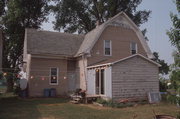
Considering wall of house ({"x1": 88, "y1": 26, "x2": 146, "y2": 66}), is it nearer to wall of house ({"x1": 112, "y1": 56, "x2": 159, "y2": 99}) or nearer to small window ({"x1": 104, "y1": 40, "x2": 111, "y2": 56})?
small window ({"x1": 104, "y1": 40, "x2": 111, "y2": 56})

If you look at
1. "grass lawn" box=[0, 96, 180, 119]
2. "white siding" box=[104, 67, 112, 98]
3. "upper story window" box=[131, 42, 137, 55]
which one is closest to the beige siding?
"white siding" box=[104, 67, 112, 98]

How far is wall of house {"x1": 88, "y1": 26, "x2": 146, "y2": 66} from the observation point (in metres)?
18.2

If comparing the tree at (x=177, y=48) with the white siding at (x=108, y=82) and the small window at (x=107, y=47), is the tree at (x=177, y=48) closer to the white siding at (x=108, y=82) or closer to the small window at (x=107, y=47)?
the white siding at (x=108, y=82)

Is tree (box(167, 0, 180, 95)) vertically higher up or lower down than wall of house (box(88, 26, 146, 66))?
lower down

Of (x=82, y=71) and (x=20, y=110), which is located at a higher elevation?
(x=82, y=71)

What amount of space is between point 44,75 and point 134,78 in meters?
7.99

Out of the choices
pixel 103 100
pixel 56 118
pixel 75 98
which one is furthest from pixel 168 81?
pixel 75 98

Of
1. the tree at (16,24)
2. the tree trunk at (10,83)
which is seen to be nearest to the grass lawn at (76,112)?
the tree at (16,24)

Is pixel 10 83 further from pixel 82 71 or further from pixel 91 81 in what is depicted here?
pixel 91 81

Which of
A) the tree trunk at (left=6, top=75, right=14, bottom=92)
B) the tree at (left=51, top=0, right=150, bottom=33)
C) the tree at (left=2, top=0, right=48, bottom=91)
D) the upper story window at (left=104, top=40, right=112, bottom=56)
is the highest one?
the tree at (left=51, top=0, right=150, bottom=33)

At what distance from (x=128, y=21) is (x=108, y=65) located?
8.08 metres

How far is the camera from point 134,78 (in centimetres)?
1460

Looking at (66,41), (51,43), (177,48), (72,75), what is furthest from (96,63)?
(177,48)

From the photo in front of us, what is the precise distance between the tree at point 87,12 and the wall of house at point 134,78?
752 inches
